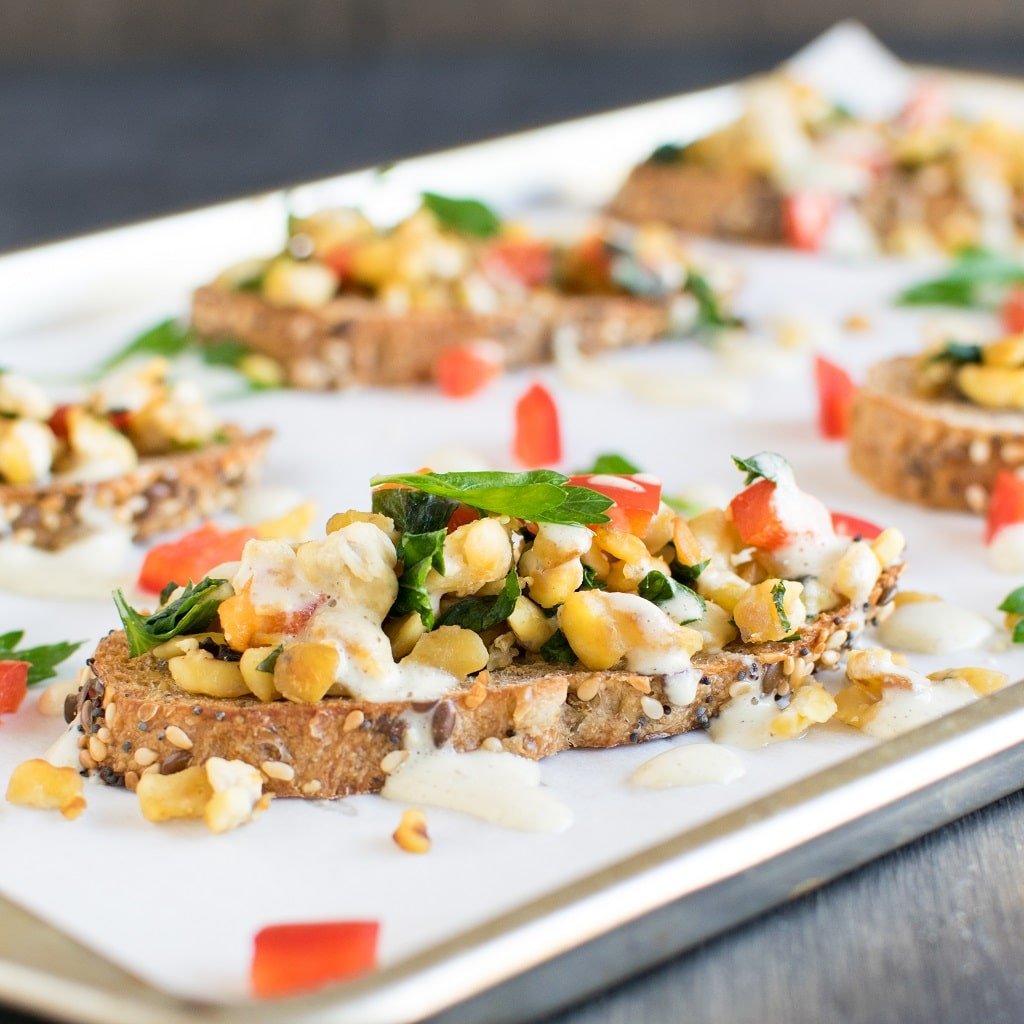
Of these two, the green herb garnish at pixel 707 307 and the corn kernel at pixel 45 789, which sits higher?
the corn kernel at pixel 45 789

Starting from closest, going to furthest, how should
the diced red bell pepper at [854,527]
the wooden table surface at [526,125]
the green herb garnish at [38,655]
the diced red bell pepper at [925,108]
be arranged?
the wooden table surface at [526,125], the green herb garnish at [38,655], the diced red bell pepper at [854,527], the diced red bell pepper at [925,108]

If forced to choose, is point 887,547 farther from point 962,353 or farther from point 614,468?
point 962,353

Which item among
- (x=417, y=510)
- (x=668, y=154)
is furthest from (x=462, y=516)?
(x=668, y=154)

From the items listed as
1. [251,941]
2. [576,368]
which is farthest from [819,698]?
[576,368]

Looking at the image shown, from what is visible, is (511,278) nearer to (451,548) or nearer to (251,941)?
(451,548)

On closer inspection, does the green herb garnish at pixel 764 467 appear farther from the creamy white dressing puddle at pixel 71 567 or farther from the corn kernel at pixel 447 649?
the creamy white dressing puddle at pixel 71 567

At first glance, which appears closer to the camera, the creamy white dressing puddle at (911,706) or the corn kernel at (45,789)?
the corn kernel at (45,789)

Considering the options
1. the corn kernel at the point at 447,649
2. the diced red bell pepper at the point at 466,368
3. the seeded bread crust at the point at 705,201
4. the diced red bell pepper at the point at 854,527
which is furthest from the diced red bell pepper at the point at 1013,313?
the corn kernel at the point at 447,649
